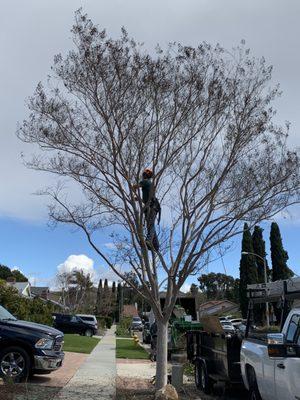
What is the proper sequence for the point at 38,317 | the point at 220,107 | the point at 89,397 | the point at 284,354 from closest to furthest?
the point at 284,354, the point at 89,397, the point at 220,107, the point at 38,317

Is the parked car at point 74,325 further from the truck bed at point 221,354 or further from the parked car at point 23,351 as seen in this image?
the parked car at point 23,351

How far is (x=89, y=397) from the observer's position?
10.5 meters

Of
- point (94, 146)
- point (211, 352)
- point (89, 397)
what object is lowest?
point (89, 397)

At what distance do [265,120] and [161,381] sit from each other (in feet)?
19.0

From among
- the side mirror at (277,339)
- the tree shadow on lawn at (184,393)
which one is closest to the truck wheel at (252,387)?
the side mirror at (277,339)

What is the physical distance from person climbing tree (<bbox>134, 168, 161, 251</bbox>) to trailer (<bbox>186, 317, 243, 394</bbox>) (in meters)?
2.19

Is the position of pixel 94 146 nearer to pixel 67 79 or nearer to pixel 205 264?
pixel 67 79

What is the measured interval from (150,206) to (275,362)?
515 cm

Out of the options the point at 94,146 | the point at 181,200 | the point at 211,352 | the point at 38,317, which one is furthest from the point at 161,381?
the point at 38,317

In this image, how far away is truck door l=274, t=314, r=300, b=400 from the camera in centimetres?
597

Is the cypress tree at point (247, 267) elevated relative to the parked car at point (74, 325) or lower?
elevated

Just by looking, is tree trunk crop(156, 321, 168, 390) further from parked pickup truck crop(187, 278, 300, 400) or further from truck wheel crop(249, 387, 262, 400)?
truck wheel crop(249, 387, 262, 400)

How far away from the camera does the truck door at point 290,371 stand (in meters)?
5.97

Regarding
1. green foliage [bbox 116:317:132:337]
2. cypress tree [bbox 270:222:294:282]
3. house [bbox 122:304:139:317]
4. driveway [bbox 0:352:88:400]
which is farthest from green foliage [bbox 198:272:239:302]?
driveway [bbox 0:352:88:400]
